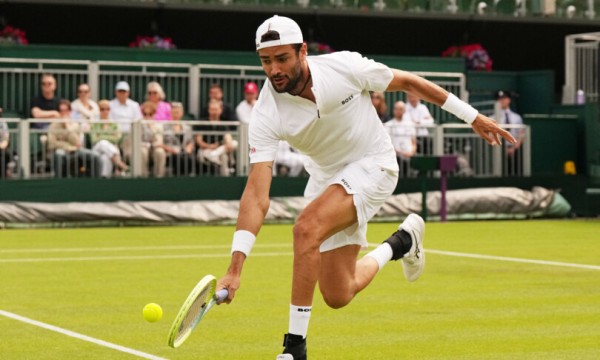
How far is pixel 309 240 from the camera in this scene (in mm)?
7133

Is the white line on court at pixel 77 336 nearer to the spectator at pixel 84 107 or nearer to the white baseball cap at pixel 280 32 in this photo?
the white baseball cap at pixel 280 32

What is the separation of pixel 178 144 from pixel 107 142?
4.08 ft

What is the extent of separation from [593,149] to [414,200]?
15.7 feet

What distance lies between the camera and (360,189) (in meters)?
7.72

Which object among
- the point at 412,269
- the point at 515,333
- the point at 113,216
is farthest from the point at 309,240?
the point at 113,216

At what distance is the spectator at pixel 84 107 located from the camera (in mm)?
21062

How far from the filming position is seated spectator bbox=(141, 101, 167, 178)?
833 inches

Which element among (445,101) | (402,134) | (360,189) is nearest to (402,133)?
(402,134)

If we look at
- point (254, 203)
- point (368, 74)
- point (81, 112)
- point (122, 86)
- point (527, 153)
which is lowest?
point (254, 203)

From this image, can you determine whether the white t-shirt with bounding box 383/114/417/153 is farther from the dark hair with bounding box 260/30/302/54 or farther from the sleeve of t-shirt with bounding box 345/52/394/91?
the dark hair with bounding box 260/30/302/54

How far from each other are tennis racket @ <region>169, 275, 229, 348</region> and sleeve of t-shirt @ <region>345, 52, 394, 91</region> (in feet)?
6.20

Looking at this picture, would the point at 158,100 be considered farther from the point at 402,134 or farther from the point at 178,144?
the point at 402,134

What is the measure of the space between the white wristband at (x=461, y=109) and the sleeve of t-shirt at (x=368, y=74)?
1.61 feet

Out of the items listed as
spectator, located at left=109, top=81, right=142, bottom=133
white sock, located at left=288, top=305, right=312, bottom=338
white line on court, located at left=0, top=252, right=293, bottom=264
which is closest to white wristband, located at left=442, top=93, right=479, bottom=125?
white sock, located at left=288, top=305, right=312, bottom=338
